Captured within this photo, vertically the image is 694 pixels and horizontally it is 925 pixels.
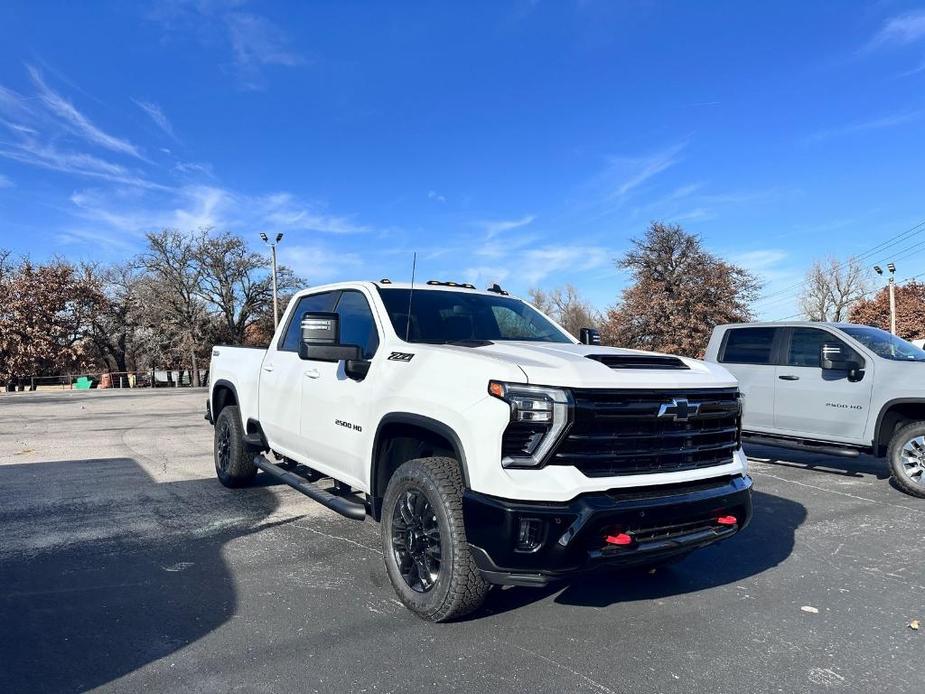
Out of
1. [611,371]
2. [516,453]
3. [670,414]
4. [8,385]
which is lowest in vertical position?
[8,385]

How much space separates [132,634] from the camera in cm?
337

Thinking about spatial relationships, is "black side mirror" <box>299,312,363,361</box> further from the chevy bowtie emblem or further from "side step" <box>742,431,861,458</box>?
"side step" <box>742,431,861,458</box>

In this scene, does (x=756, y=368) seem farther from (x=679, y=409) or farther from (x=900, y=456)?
(x=679, y=409)

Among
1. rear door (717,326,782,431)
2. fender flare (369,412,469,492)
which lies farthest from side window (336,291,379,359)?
rear door (717,326,782,431)

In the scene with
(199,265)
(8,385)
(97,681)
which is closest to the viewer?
(97,681)

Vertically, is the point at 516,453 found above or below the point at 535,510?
above

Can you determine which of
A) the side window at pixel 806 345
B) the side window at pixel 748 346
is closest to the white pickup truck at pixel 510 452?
the side window at pixel 806 345

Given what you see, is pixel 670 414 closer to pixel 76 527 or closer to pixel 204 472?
pixel 76 527

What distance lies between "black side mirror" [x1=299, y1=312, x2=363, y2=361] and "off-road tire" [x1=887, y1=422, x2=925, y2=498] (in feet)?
20.0

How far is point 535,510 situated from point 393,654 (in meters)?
1.03

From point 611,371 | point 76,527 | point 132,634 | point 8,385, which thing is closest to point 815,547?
point 611,371

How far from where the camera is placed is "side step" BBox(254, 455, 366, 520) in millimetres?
4176

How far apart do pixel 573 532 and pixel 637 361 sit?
1125 mm

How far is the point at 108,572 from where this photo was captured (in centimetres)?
430
